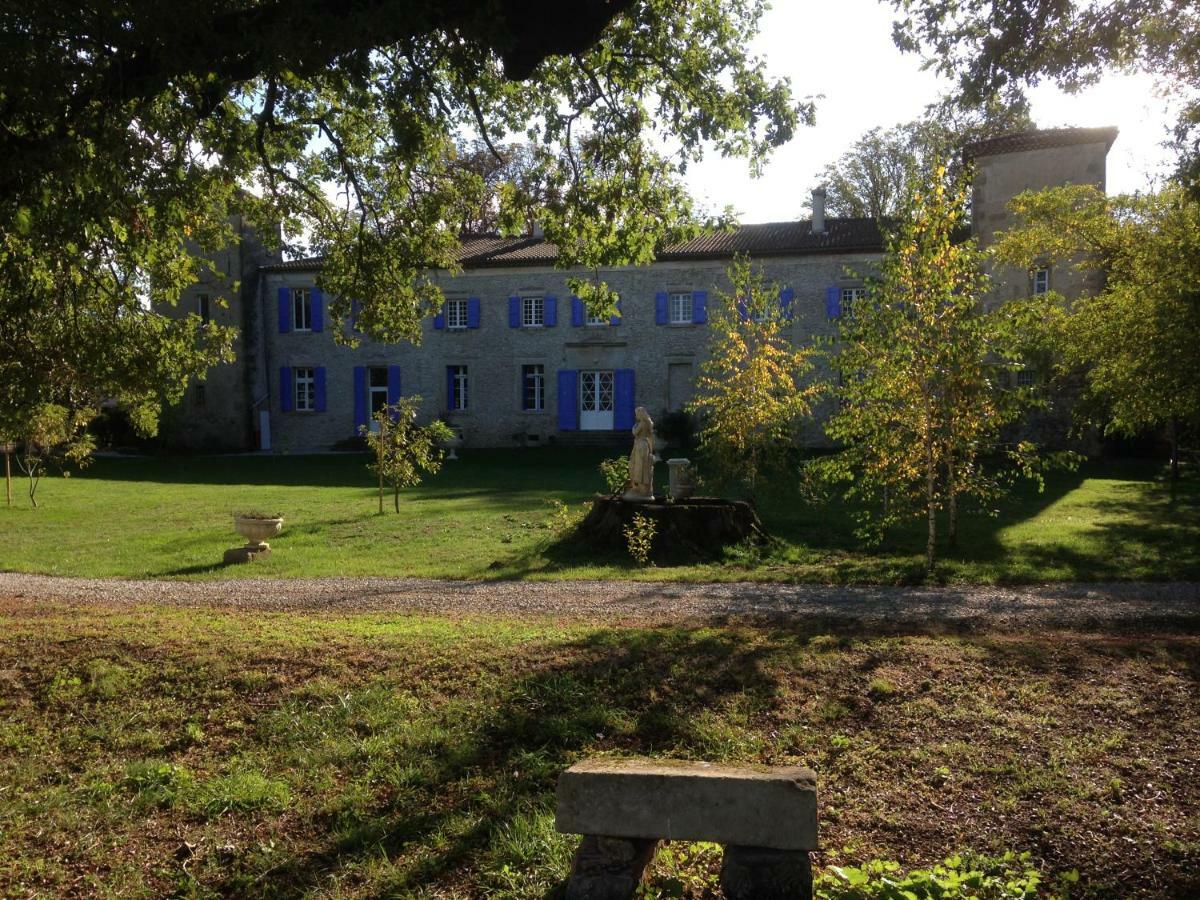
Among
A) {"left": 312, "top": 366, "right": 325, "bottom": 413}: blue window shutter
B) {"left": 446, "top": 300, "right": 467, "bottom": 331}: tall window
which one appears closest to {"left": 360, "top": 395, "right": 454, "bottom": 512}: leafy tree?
{"left": 446, "top": 300, "right": 467, "bottom": 331}: tall window

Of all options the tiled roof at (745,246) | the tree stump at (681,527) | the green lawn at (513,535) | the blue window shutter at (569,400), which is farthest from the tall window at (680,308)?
the tree stump at (681,527)

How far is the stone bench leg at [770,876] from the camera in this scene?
3.32 metres

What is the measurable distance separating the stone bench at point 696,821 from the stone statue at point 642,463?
10500 millimetres

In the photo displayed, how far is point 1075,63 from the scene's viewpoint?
27.5 ft

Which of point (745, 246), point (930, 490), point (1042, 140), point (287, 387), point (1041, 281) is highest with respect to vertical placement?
point (1042, 140)

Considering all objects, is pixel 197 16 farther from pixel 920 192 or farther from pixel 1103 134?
pixel 1103 134

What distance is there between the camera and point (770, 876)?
131 inches

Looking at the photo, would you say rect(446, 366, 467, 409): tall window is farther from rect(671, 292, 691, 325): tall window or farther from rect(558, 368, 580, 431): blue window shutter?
rect(671, 292, 691, 325): tall window

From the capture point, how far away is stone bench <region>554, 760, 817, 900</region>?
130 inches

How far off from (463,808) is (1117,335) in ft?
48.1

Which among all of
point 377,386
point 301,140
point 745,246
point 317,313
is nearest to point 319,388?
point 377,386

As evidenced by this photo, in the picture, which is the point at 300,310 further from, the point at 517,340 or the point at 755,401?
the point at 755,401

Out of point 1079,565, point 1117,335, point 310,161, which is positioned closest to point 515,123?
point 310,161

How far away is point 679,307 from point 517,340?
6.13 metres
